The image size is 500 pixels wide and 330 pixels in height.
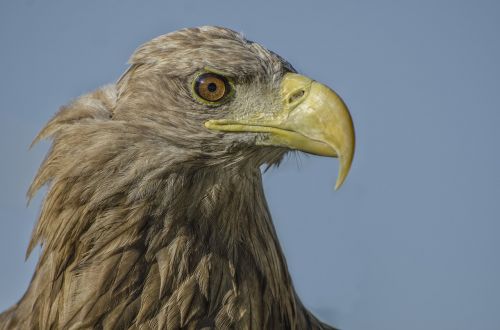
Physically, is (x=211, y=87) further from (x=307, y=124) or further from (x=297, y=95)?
(x=307, y=124)

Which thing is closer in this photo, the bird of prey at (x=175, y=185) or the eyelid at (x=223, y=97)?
the bird of prey at (x=175, y=185)

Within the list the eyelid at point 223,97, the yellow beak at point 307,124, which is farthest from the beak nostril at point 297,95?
the eyelid at point 223,97

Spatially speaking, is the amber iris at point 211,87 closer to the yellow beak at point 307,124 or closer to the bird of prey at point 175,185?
the bird of prey at point 175,185

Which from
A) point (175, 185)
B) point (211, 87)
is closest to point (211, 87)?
point (211, 87)

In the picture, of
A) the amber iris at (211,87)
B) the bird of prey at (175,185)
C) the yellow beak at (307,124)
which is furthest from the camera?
the amber iris at (211,87)

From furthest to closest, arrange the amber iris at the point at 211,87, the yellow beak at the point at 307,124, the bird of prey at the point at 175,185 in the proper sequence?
1. the amber iris at the point at 211,87
2. the bird of prey at the point at 175,185
3. the yellow beak at the point at 307,124

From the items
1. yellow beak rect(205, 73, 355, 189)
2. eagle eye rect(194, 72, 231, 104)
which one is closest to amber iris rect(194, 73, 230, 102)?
eagle eye rect(194, 72, 231, 104)
